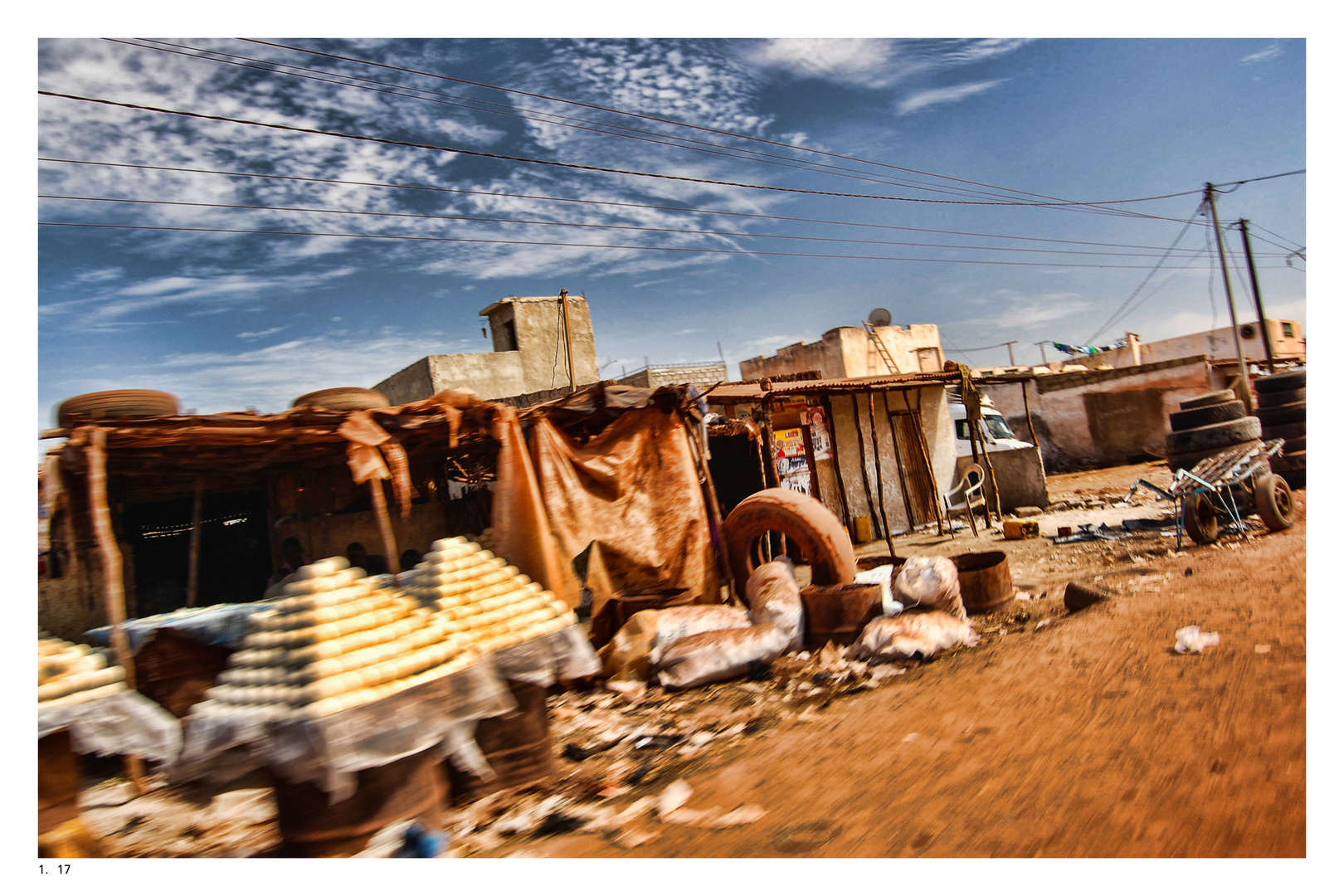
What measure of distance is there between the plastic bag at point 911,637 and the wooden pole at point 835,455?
6.28 meters

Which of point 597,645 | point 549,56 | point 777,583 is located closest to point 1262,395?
point 777,583

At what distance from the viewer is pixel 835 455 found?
11.9 metres

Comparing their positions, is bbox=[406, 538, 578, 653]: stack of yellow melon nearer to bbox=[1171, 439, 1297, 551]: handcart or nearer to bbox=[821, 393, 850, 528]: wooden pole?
bbox=[1171, 439, 1297, 551]: handcart

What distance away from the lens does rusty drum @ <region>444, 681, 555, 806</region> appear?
12.7 ft

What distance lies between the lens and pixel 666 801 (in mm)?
3410

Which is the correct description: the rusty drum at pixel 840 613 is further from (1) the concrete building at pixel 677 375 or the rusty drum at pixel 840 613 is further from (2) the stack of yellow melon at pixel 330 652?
(1) the concrete building at pixel 677 375

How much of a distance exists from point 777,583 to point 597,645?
1.85 m

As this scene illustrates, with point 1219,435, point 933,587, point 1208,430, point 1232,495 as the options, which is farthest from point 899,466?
point 933,587

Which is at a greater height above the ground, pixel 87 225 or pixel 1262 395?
pixel 87 225

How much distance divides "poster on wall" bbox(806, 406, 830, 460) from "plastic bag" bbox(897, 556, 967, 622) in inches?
225

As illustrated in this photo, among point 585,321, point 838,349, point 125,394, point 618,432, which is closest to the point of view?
point 125,394

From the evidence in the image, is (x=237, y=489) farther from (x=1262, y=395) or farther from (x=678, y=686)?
(x=1262, y=395)

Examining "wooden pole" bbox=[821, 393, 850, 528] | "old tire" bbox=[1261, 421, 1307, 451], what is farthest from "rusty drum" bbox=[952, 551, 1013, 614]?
"old tire" bbox=[1261, 421, 1307, 451]

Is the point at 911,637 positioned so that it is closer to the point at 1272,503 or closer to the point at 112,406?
the point at 1272,503
